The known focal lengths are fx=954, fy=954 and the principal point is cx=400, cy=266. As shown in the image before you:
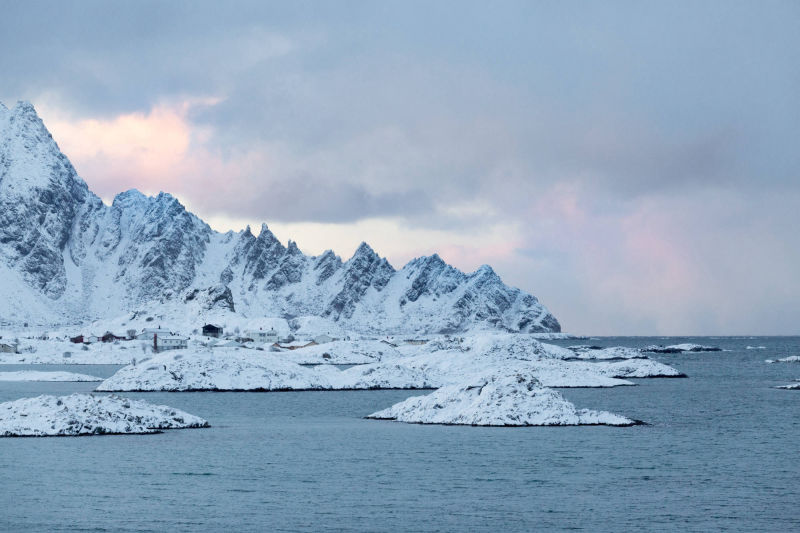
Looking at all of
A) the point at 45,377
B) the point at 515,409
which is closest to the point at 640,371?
the point at 515,409

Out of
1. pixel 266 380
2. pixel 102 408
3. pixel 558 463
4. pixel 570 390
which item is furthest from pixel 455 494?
pixel 266 380

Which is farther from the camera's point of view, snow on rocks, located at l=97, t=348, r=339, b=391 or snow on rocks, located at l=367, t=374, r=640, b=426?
snow on rocks, located at l=97, t=348, r=339, b=391

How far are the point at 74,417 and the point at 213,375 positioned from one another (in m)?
62.3

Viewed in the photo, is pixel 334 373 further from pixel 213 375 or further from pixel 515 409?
pixel 515 409

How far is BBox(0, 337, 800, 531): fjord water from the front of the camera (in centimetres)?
3347

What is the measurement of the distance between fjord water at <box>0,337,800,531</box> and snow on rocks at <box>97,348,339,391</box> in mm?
45946

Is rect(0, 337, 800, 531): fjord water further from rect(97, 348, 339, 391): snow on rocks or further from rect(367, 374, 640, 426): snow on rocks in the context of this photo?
rect(97, 348, 339, 391): snow on rocks

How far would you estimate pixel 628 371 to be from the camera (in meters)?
152

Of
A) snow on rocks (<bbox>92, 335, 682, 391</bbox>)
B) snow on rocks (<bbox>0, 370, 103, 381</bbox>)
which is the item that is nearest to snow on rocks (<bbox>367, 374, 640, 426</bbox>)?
snow on rocks (<bbox>92, 335, 682, 391</bbox>)

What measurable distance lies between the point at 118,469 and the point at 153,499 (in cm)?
851

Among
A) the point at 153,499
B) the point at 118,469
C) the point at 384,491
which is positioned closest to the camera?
the point at 153,499

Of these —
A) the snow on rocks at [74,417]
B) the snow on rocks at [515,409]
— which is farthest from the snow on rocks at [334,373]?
the snow on rocks at [74,417]

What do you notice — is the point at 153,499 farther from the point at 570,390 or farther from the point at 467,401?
the point at 570,390

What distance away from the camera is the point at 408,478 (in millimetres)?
43344
